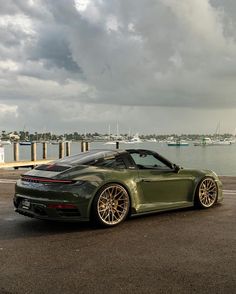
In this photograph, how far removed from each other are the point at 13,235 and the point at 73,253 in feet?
4.74

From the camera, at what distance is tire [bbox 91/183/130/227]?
7102 mm

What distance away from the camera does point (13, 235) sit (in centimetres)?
670

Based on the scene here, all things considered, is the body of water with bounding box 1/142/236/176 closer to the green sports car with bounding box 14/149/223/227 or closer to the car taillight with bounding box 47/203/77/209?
the green sports car with bounding box 14/149/223/227

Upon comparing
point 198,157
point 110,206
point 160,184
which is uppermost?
point 160,184

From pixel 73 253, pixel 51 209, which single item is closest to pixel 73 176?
pixel 51 209

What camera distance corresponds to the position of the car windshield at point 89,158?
7730mm

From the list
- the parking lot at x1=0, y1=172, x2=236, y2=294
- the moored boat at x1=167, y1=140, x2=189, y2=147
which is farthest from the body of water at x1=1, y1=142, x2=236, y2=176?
the moored boat at x1=167, y1=140, x2=189, y2=147

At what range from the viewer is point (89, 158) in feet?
25.9

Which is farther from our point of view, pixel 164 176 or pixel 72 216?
pixel 164 176

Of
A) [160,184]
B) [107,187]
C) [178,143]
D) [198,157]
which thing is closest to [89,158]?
[107,187]

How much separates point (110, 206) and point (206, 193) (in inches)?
104

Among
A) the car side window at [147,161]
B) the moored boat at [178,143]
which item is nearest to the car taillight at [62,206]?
the car side window at [147,161]

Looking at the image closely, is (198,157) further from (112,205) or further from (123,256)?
(123,256)

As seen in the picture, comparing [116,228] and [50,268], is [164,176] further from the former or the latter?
[50,268]
